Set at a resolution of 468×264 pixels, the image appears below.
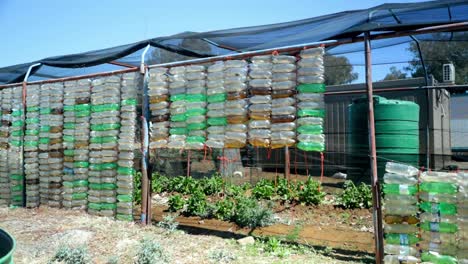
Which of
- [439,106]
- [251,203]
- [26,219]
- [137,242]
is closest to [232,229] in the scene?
[251,203]

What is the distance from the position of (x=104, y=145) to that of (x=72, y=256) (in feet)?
8.34

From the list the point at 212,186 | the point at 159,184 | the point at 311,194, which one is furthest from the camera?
the point at 159,184

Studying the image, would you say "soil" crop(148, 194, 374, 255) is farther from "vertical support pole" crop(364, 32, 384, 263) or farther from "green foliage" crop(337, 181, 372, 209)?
"vertical support pole" crop(364, 32, 384, 263)

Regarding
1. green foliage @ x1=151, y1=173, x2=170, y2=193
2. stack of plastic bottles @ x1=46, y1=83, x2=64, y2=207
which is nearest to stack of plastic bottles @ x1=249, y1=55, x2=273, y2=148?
stack of plastic bottles @ x1=46, y1=83, x2=64, y2=207

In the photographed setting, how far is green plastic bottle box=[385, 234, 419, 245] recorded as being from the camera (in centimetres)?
405

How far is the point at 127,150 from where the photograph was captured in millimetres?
6320

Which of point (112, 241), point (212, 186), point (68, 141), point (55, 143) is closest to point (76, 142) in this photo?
point (68, 141)

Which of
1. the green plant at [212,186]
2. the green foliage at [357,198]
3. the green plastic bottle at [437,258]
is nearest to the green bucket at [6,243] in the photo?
the green plastic bottle at [437,258]

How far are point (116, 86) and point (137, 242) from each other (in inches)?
108

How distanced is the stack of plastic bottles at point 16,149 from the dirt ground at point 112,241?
1.16 metres

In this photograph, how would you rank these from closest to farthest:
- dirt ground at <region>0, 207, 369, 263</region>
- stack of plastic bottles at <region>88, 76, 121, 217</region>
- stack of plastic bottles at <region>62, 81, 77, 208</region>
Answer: dirt ground at <region>0, 207, 369, 263</region> → stack of plastic bottles at <region>88, 76, 121, 217</region> → stack of plastic bottles at <region>62, 81, 77, 208</region>

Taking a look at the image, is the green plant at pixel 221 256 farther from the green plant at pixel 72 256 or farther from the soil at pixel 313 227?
the green plant at pixel 72 256

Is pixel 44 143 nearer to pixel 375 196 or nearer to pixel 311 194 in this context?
pixel 311 194

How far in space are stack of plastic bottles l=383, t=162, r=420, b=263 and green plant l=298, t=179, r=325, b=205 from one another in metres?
2.99
